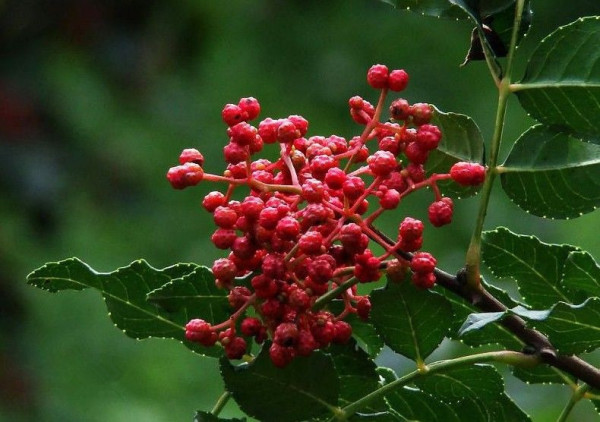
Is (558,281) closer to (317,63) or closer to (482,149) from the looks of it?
(482,149)

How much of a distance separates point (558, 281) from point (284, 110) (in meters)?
3.55

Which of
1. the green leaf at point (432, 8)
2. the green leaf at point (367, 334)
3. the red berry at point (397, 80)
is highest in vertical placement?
the green leaf at point (432, 8)

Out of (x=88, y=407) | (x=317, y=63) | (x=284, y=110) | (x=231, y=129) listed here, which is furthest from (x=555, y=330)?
(x=317, y=63)

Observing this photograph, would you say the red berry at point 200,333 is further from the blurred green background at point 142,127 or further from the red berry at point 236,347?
the blurred green background at point 142,127

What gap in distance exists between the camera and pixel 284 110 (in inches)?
179

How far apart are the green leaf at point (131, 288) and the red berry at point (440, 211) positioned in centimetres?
20

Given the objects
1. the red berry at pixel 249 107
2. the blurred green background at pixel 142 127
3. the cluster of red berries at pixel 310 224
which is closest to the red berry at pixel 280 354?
the cluster of red berries at pixel 310 224

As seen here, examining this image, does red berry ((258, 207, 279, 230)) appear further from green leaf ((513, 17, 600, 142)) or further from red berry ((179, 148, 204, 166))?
green leaf ((513, 17, 600, 142))

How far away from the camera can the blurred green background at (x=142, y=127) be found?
12.5 ft

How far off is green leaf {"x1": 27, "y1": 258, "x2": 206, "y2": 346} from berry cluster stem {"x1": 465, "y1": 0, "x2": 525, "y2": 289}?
0.22 metres

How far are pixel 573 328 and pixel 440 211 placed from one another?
0.42 feet

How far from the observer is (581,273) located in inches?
38.9

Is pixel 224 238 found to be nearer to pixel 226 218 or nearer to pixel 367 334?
pixel 226 218

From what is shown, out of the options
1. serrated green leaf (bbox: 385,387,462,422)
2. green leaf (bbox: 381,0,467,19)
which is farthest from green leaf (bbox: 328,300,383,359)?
green leaf (bbox: 381,0,467,19)
